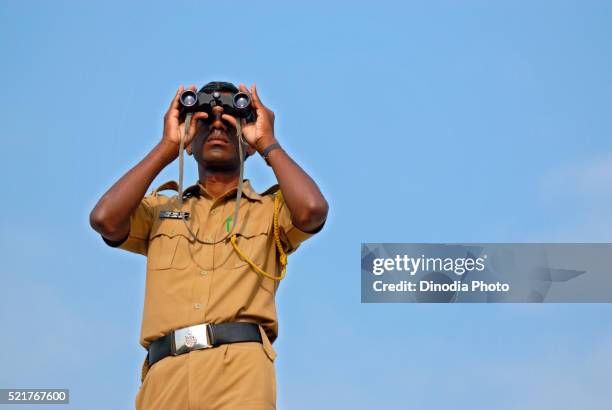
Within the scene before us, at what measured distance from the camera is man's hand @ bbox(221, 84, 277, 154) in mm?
5336

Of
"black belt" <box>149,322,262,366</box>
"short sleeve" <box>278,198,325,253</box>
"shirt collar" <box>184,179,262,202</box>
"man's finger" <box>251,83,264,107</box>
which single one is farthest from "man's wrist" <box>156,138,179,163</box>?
"black belt" <box>149,322,262,366</box>

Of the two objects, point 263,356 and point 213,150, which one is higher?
point 213,150

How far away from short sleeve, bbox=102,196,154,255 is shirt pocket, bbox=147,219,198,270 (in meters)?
0.04

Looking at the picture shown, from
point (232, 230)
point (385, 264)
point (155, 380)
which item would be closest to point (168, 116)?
point (232, 230)

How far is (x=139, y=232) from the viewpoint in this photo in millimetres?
5367

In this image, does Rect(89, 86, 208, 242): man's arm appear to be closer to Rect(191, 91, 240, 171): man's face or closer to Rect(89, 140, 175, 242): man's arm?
Rect(89, 140, 175, 242): man's arm

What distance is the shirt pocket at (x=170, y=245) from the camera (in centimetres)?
518

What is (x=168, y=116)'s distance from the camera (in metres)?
5.42

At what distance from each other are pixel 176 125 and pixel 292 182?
0.73 meters

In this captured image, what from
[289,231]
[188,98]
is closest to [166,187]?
[188,98]

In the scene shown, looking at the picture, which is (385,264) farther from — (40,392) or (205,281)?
(205,281)

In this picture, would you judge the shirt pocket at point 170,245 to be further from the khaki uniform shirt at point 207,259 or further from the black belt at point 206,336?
the black belt at point 206,336

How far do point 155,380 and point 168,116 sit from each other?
143 cm

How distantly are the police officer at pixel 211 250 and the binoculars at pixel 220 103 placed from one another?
4 cm
